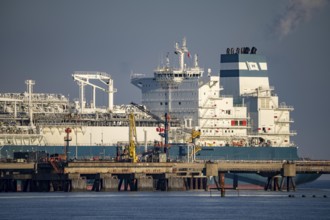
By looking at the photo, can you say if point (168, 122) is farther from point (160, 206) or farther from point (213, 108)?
point (160, 206)

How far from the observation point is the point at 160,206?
119 m

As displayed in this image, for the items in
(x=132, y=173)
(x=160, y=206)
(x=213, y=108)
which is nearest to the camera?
(x=160, y=206)

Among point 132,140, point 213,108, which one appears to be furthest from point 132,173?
point 213,108

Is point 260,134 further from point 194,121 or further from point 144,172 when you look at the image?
point 144,172

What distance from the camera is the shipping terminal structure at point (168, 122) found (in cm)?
16488

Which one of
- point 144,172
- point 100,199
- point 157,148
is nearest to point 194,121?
point 157,148

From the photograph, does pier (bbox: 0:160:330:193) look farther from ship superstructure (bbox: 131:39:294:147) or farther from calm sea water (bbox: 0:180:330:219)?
ship superstructure (bbox: 131:39:294:147)

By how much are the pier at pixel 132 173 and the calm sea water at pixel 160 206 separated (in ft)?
6.90

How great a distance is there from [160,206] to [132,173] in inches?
914

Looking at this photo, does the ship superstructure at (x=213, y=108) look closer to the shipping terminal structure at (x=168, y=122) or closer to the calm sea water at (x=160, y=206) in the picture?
the shipping terminal structure at (x=168, y=122)

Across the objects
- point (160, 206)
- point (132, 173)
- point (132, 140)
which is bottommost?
point (160, 206)

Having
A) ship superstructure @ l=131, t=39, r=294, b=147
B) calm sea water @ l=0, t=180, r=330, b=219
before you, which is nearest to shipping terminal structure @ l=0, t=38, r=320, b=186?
ship superstructure @ l=131, t=39, r=294, b=147

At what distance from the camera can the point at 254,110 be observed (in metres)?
179

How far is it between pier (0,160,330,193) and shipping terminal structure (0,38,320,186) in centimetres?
1251
